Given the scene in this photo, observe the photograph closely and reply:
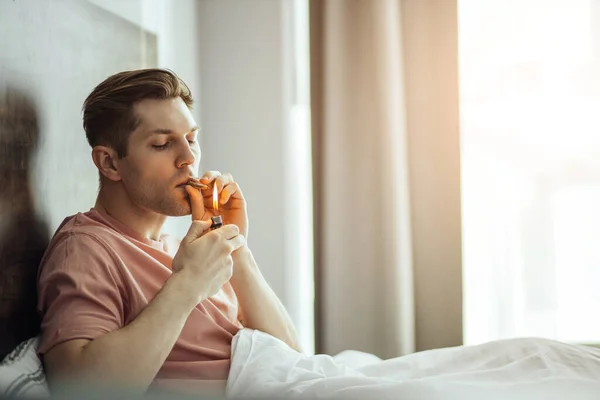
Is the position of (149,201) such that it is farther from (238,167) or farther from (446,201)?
(446,201)

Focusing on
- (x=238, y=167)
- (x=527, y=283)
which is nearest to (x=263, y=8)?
(x=238, y=167)

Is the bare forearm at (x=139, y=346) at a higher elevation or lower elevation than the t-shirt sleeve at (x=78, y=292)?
lower

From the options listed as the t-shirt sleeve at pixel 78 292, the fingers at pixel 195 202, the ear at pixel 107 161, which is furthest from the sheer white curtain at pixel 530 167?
the t-shirt sleeve at pixel 78 292

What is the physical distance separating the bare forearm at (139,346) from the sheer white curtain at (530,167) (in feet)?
4.20

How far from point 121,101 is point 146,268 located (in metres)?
0.32

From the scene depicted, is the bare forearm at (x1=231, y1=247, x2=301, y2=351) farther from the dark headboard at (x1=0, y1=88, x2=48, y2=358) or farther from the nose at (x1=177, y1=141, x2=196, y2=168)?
the dark headboard at (x1=0, y1=88, x2=48, y2=358)

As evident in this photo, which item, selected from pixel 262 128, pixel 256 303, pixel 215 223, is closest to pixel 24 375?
pixel 215 223

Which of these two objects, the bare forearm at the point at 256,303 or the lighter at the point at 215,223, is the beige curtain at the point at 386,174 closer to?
the bare forearm at the point at 256,303

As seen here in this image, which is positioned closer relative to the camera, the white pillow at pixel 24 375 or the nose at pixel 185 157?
the white pillow at pixel 24 375

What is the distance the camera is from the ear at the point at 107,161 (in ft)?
3.99

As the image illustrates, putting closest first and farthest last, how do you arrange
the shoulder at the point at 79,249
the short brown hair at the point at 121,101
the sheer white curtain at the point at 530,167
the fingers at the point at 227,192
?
1. the shoulder at the point at 79,249
2. the short brown hair at the point at 121,101
3. the fingers at the point at 227,192
4. the sheer white curtain at the point at 530,167

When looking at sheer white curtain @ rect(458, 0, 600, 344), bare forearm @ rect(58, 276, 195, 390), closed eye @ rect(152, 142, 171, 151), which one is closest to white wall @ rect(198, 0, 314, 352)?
sheer white curtain @ rect(458, 0, 600, 344)

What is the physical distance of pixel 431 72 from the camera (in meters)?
2.01

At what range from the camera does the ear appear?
1.22 meters
